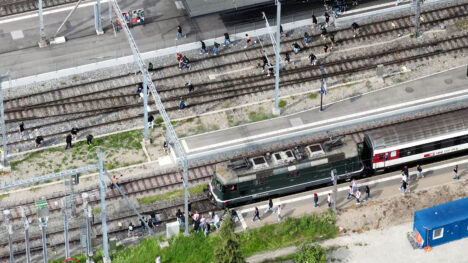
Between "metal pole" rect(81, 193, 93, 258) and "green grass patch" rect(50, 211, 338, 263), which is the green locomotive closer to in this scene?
"green grass patch" rect(50, 211, 338, 263)

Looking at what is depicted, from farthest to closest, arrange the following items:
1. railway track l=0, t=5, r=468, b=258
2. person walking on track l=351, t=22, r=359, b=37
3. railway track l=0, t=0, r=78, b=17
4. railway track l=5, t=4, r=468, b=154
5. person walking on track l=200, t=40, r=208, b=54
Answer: railway track l=0, t=0, r=78, b=17 < person walking on track l=351, t=22, r=359, b=37 < person walking on track l=200, t=40, r=208, b=54 < railway track l=0, t=5, r=468, b=258 < railway track l=5, t=4, r=468, b=154

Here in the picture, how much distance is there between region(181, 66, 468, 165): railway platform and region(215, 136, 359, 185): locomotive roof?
727 centimetres

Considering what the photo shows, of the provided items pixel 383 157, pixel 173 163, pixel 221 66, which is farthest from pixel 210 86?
pixel 383 157

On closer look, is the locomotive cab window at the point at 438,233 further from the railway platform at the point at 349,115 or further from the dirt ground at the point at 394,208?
the railway platform at the point at 349,115

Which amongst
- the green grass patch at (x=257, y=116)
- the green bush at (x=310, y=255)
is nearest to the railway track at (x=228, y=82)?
the green grass patch at (x=257, y=116)

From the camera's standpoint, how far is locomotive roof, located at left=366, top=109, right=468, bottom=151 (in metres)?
107

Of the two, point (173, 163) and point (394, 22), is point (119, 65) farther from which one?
point (394, 22)

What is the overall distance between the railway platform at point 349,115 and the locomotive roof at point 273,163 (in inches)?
286

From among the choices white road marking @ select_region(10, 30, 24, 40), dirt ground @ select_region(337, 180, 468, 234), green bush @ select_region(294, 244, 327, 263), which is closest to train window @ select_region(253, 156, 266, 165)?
dirt ground @ select_region(337, 180, 468, 234)

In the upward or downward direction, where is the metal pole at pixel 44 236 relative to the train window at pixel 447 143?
downward

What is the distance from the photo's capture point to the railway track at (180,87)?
382 ft

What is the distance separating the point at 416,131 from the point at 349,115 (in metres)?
10.2

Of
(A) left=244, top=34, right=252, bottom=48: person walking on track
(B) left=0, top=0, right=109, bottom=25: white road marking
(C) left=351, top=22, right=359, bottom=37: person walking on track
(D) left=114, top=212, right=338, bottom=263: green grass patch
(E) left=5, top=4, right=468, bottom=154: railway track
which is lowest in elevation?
(D) left=114, top=212, right=338, bottom=263: green grass patch

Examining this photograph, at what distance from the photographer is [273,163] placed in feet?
344
